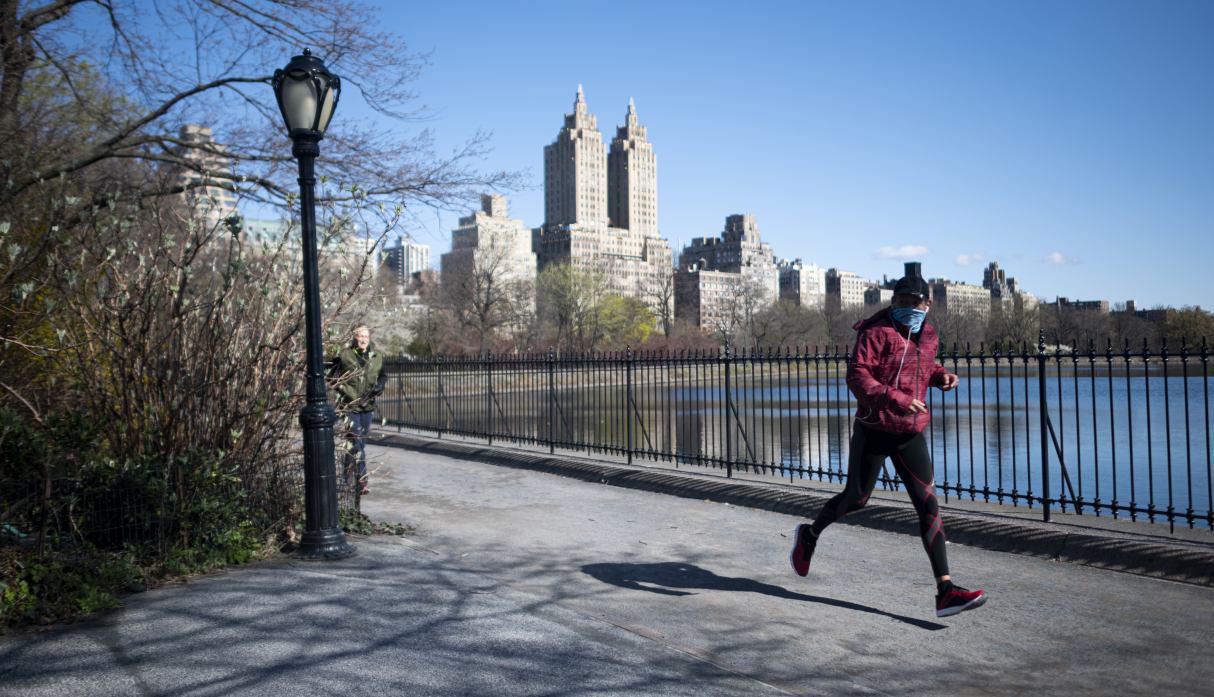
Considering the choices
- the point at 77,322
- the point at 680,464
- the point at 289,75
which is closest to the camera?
the point at 289,75

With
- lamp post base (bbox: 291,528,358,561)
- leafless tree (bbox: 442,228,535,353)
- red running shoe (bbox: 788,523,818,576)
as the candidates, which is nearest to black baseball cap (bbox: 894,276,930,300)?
red running shoe (bbox: 788,523,818,576)

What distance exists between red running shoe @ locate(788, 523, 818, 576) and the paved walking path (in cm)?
19

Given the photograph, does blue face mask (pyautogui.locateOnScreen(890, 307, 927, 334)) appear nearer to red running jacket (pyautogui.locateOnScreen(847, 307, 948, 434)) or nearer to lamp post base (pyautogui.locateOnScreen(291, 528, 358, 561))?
red running jacket (pyautogui.locateOnScreen(847, 307, 948, 434))

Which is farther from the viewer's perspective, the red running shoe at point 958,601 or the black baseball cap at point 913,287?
the black baseball cap at point 913,287

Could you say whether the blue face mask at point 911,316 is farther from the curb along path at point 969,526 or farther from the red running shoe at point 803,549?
the curb along path at point 969,526

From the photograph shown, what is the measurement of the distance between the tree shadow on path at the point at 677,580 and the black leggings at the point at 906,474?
56cm

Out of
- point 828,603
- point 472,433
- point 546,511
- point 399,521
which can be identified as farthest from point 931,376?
point 472,433

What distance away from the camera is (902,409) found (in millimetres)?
5449

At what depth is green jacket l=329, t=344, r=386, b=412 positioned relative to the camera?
8539mm

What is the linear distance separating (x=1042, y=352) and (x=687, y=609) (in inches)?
167

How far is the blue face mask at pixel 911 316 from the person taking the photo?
5.65m

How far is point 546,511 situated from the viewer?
31.2ft

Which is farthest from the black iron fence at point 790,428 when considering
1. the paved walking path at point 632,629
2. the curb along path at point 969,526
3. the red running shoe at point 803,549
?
the red running shoe at point 803,549

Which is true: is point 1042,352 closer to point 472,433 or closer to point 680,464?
point 680,464
